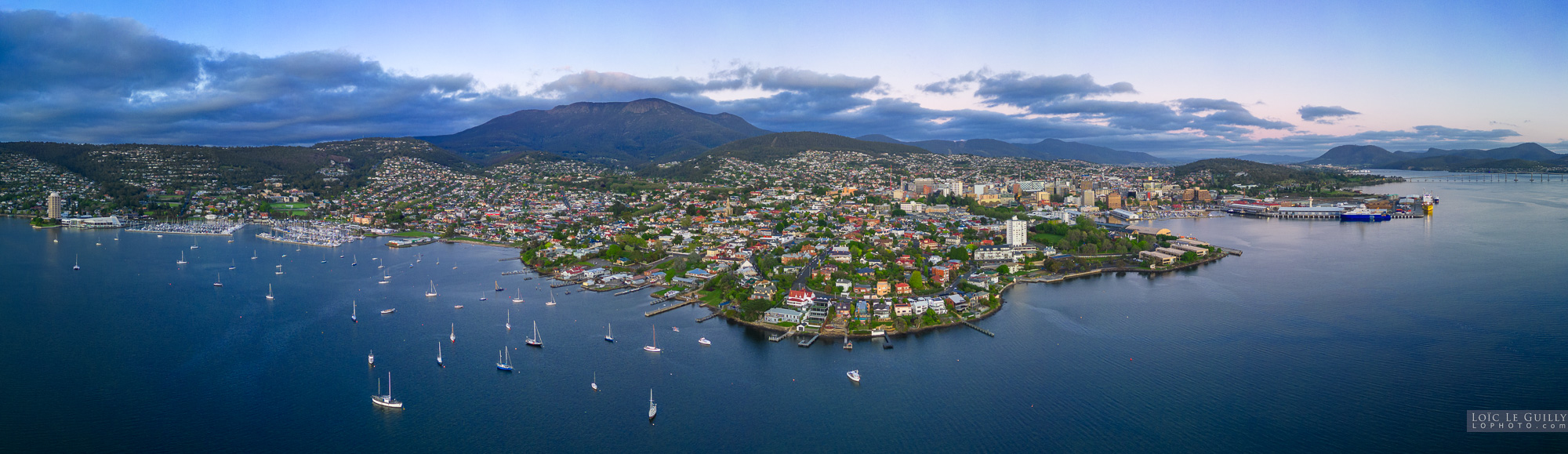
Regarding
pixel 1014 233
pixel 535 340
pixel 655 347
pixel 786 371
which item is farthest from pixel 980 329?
pixel 1014 233

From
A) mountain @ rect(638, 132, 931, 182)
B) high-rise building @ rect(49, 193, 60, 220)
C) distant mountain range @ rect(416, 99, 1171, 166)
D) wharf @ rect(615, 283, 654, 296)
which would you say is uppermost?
distant mountain range @ rect(416, 99, 1171, 166)

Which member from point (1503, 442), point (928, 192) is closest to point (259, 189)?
point (928, 192)

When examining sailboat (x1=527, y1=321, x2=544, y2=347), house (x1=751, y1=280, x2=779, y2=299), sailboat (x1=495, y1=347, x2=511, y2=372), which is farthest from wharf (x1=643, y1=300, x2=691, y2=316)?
sailboat (x1=495, y1=347, x2=511, y2=372)

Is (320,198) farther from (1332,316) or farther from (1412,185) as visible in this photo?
(1412,185)

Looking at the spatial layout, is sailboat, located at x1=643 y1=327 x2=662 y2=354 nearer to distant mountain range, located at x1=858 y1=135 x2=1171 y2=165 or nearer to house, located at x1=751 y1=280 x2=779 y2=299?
house, located at x1=751 y1=280 x2=779 y2=299

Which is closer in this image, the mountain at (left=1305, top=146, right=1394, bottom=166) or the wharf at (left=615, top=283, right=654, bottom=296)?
the wharf at (left=615, top=283, right=654, bottom=296)

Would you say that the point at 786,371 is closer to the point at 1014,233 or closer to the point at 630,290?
the point at 630,290

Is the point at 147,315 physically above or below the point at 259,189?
below
